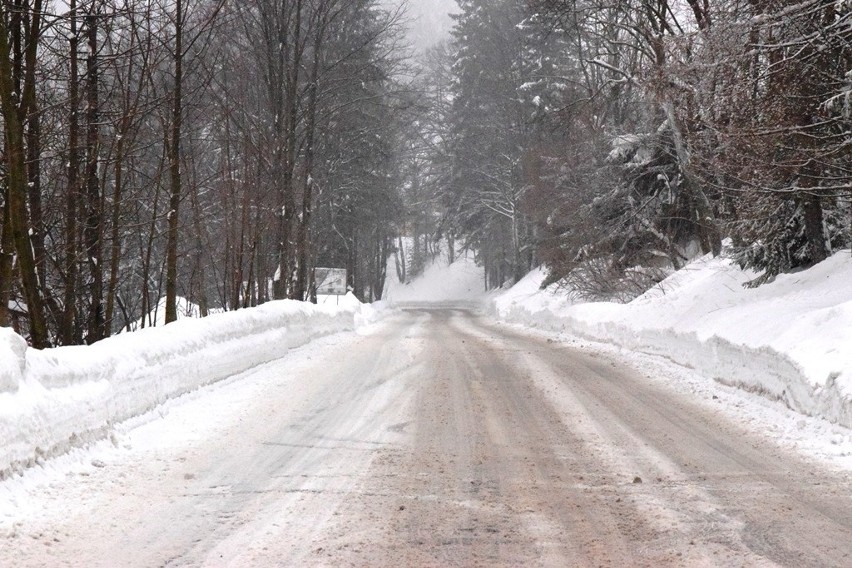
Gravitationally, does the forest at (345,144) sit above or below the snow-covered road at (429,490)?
above

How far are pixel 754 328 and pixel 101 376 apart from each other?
817 cm

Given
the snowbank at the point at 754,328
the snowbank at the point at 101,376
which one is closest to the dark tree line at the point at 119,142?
the snowbank at the point at 101,376

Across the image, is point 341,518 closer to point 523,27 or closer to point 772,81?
point 772,81

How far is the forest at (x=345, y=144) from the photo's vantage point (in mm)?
9883

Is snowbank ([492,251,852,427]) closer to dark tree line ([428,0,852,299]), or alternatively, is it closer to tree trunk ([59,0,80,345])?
dark tree line ([428,0,852,299])

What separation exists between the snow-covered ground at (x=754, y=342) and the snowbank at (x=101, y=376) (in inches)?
237

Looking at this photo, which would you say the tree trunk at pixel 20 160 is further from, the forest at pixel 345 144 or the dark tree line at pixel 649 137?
the dark tree line at pixel 649 137

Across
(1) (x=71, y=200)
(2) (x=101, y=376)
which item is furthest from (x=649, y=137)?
(2) (x=101, y=376)

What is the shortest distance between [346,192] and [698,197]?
18.7 m

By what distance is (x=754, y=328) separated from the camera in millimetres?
10398

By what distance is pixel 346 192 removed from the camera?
36281 millimetres

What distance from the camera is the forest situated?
32.4 ft

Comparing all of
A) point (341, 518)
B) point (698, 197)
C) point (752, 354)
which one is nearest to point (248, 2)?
point (698, 197)

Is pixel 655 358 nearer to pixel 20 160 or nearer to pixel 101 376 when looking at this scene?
pixel 101 376
